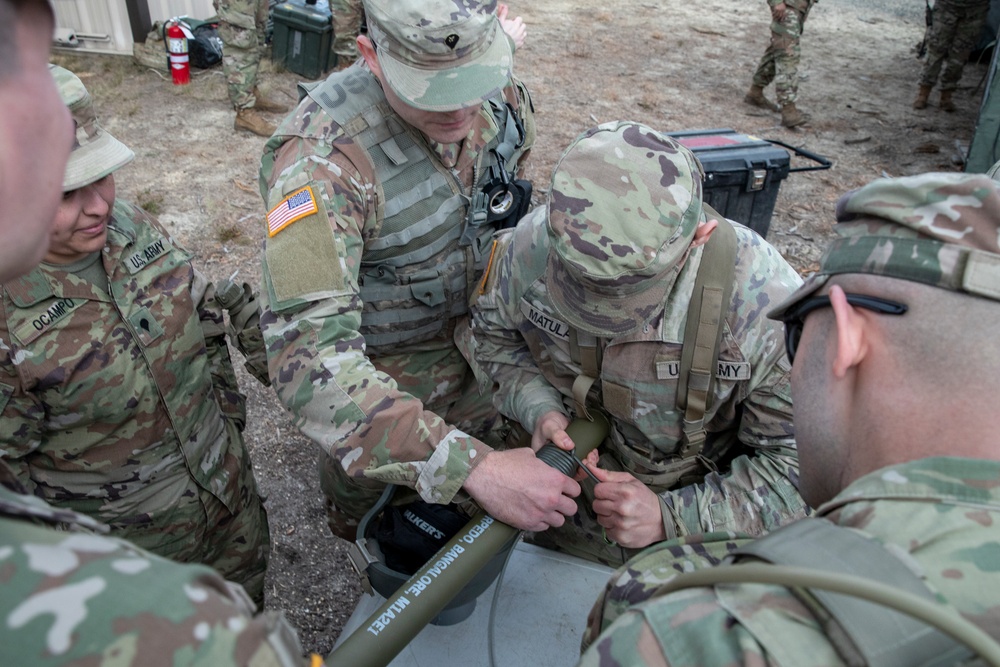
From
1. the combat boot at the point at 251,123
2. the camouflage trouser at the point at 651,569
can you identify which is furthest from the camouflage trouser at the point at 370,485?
the combat boot at the point at 251,123

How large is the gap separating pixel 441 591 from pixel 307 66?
716 centimetres

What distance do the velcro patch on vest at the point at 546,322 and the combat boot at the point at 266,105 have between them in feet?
18.5

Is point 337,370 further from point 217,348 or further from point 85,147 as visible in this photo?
point 85,147

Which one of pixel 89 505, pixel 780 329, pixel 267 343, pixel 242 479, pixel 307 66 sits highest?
pixel 780 329

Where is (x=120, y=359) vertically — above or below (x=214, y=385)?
above

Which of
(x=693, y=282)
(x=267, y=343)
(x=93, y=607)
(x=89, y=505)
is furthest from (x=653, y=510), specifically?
(x=89, y=505)

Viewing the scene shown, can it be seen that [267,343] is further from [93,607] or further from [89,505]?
[93,607]

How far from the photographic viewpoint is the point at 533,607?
2.11 meters

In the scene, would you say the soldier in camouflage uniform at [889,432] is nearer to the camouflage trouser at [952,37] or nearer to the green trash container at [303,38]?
the green trash container at [303,38]

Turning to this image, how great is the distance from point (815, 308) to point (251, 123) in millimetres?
6302

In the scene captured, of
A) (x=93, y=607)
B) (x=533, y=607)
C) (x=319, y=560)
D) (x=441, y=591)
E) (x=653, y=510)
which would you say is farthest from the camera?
(x=319, y=560)

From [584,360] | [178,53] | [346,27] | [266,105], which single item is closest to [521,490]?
[584,360]

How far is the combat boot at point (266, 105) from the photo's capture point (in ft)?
22.8

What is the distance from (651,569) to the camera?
4.11 ft
